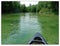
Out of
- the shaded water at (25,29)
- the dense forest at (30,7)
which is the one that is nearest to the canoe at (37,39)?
the shaded water at (25,29)

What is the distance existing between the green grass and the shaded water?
104 mm

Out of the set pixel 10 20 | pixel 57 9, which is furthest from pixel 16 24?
pixel 57 9

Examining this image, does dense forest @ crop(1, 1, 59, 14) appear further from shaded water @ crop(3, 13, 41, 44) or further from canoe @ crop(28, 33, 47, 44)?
canoe @ crop(28, 33, 47, 44)

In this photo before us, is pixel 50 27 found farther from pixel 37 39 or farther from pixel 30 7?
pixel 30 7

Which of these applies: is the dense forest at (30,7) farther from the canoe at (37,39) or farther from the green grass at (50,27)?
the canoe at (37,39)

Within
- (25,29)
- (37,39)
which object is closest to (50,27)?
(37,39)

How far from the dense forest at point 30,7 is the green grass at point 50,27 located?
0.11m

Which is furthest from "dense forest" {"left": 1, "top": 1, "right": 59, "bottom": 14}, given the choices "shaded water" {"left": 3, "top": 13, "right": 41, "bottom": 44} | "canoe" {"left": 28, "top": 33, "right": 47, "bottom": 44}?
"canoe" {"left": 28, "top": 33, "right": 47, "bottom": 44}

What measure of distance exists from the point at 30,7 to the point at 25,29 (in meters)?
0.40

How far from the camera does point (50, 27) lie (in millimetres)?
3199

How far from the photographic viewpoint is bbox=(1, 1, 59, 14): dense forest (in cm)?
307

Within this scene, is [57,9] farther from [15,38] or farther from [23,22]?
[15,38]

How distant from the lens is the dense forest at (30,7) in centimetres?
307

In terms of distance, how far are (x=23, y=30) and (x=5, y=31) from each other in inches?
12.5
